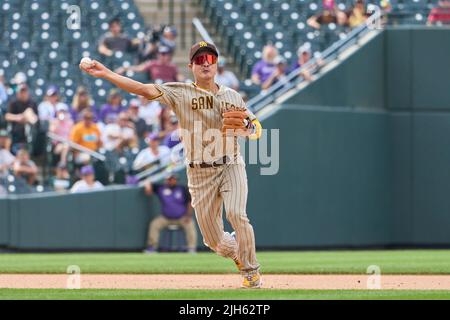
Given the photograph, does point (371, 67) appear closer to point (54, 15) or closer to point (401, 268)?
point (54, 15)

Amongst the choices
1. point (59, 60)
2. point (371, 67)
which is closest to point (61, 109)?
point (59, 60)

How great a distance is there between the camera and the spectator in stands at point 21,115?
16.7 metres

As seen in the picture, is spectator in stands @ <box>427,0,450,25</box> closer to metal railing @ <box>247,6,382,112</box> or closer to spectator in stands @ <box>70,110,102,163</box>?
metal railing @ <box>247,6,382,112</box>

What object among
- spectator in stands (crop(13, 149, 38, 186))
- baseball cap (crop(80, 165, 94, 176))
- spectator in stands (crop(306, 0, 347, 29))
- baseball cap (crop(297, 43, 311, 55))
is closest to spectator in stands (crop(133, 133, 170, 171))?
baseball cap (crop(80, 165, 94, 176))

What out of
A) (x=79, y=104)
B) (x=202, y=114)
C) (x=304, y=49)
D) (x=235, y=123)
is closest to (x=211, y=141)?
(x=202, y=114)

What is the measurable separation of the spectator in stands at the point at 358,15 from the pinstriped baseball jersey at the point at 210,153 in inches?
432

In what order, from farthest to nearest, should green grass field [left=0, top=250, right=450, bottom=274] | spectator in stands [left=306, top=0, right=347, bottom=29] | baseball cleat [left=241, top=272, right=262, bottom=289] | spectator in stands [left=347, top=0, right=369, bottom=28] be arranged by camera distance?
spectator in stands [left=306, top=0, right=347, bottom=29] → spectator in stands [left=347, top=0, right=369, bottom=28] → green grass field [left=0, top=250, right=450, bottom=274] → baseball cleat [left=241, top=272, right=262, bottom=289]

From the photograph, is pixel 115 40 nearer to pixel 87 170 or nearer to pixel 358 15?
pixel 87 170

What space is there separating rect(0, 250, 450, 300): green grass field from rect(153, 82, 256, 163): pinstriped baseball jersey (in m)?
1.09

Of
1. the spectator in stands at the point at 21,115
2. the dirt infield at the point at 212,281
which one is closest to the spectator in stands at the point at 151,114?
the spectator in stands at the point at 21,115

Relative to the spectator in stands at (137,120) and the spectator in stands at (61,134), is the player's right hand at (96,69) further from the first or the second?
the spectator in stands at (137,120)

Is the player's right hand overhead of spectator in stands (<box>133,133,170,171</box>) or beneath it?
overhead

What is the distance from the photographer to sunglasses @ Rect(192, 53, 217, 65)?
9070 mm
